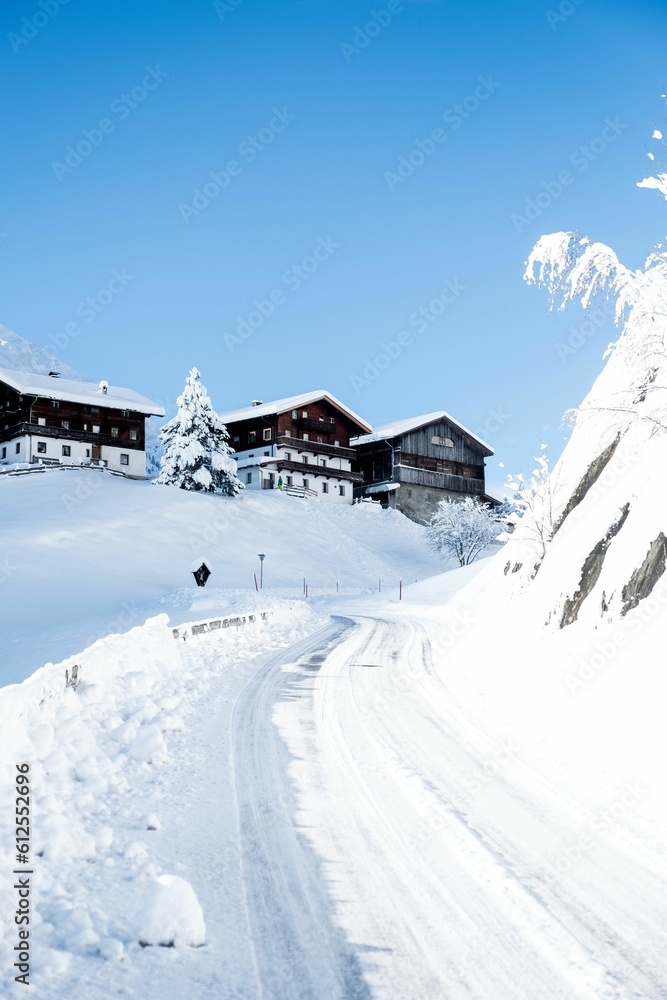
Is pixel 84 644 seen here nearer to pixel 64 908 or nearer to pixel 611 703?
pixel 611 703

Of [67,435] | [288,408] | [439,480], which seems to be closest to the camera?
[67,435]

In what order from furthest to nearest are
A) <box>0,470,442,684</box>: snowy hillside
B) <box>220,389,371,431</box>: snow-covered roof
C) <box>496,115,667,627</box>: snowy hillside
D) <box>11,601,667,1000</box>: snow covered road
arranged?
<box>220,389,371,431</box>: snow-covered roof < <box>0,470,442,684</box>: snowy hillside < <box>496,115,667,627</box>: snowy hillside < <box>11,601,667,1000</box>: snow covered road

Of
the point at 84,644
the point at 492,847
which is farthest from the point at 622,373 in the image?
the point at 84,644

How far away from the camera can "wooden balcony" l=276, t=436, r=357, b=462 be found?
6919cm

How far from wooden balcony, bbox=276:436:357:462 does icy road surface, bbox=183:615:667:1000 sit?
201ft

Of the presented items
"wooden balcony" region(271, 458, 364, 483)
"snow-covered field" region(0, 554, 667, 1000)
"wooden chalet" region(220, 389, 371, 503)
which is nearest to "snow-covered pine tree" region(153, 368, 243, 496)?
"wooden chalet" region(220, 389, 371, 503)

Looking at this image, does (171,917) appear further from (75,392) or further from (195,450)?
(75,392)

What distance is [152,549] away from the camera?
4559 cm

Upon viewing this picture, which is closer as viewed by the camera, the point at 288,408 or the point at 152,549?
the point at 152,549

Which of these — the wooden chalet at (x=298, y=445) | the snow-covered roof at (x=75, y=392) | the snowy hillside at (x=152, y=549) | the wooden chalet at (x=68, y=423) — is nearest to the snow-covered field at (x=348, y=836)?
the snowy hillside at (x=152, y=549)

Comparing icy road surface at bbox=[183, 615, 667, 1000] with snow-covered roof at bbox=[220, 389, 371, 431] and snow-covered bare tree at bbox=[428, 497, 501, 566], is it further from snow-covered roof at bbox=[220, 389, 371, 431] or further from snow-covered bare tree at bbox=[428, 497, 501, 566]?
snow-covered roof at bbox=[220, 389, 371, 431]

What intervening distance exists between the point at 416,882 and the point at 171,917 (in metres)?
1.58

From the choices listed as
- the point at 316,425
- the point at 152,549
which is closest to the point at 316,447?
the point at 316,425

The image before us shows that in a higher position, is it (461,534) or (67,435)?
(67,435)
